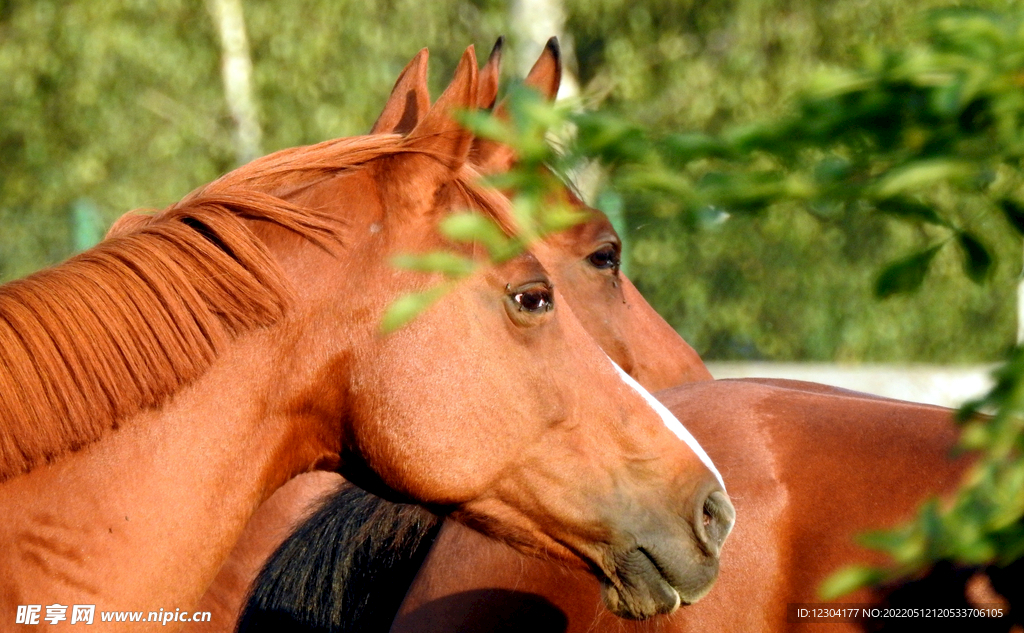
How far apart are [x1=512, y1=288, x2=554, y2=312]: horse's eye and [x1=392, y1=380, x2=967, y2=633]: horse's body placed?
0.62 m

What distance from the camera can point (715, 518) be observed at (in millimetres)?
2006

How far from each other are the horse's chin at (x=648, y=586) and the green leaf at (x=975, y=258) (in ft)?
4.36

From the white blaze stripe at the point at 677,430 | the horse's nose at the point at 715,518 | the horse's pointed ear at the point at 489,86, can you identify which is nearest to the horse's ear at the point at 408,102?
the horse's pointed ear at the point at 489,86

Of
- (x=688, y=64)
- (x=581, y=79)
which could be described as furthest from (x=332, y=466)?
(x=581, y=79)

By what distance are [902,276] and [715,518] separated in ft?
4.46

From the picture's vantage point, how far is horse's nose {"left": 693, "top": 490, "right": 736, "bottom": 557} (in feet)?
6.52

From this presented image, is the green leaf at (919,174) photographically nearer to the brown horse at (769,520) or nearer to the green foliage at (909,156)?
the green foliage at (909,156)

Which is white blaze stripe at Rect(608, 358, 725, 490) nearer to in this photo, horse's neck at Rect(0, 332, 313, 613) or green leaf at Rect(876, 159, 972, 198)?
horse's neck at Rect(0, 332, 313, 613)

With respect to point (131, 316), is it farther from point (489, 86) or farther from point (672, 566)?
point (672, 566)

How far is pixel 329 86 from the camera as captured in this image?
10.8m

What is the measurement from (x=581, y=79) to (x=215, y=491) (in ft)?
35.5

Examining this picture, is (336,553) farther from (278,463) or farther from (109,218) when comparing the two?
(109,218)

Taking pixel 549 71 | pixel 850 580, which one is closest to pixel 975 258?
pixel 850 580

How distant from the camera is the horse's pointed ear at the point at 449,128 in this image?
1.98m
